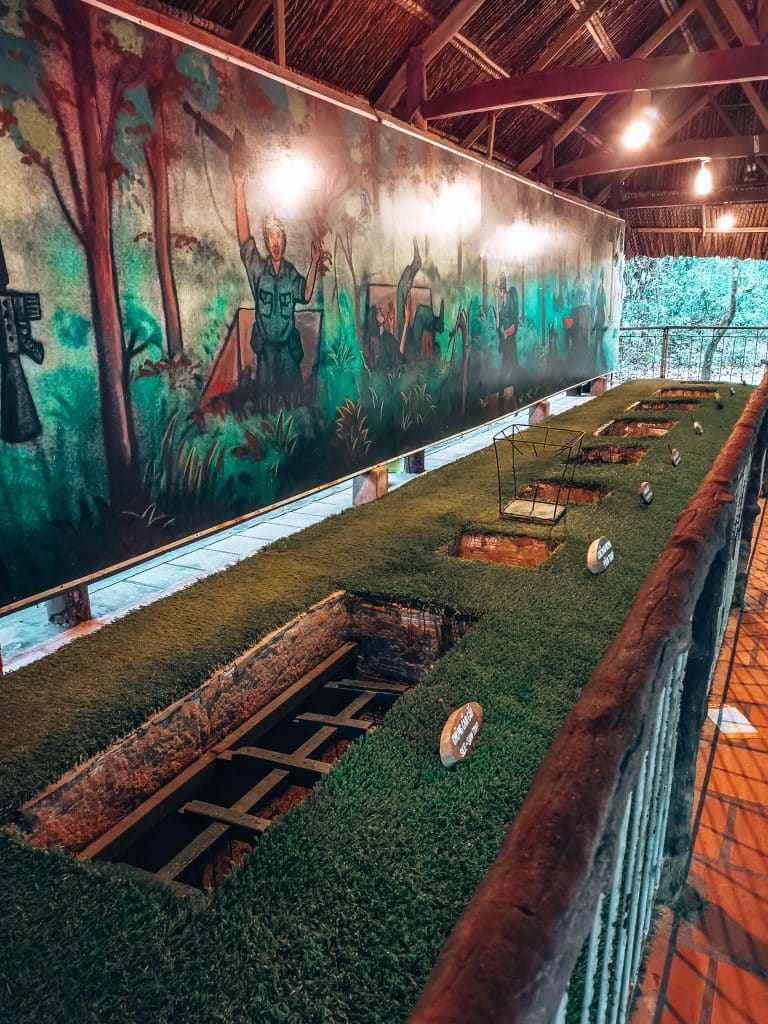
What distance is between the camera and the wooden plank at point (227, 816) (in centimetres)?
226

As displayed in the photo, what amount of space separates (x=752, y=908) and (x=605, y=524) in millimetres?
2354

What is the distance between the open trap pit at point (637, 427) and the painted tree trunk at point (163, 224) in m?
5.65

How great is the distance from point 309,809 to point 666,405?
8.97 metres

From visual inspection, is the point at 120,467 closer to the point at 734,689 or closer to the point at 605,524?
the point at 605,524

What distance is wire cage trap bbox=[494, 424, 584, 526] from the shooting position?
4723 mm

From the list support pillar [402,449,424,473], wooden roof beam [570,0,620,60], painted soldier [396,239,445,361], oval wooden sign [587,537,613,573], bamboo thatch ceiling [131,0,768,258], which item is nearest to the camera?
oval wooden sign [587,537,613,573]

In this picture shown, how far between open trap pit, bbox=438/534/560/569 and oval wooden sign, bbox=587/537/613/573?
22.5 inches

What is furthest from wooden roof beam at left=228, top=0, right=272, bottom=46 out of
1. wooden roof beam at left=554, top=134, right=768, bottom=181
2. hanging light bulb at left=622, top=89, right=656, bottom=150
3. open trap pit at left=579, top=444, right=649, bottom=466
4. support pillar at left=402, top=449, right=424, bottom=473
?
wooden roof beam at left=554, top=134, right=768, bottom=181

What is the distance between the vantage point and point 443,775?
2121mm

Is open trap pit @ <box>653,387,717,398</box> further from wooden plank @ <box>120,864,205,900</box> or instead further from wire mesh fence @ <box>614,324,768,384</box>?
wooden plank @ <box>120,864,205,900</box>

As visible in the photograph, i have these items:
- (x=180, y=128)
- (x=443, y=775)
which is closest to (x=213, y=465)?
(x=180, y=128)

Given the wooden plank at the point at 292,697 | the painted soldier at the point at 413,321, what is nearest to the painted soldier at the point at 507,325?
the painted soldier at the point at 413,321

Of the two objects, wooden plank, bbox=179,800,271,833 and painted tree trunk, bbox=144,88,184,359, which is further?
painted tree trunk, bbox=144,88,184,359

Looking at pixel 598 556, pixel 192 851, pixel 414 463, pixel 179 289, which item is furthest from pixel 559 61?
pixel 192 851
